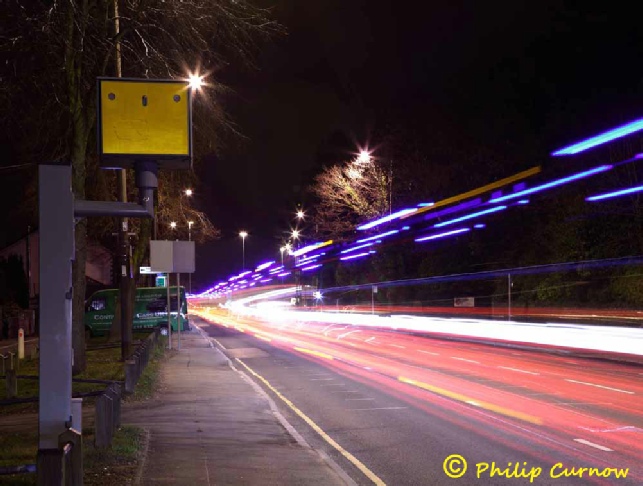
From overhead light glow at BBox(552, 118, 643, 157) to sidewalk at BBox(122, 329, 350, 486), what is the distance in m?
19.1

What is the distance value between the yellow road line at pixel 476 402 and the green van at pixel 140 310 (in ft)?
89.5

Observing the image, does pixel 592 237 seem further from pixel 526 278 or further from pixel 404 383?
pixel 404 383

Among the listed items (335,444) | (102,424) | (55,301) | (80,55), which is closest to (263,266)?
(80,55)

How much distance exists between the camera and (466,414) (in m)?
12.7

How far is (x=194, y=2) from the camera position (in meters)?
14.7

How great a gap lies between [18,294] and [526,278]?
119 feet

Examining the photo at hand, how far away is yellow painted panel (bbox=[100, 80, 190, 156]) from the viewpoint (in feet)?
23.0

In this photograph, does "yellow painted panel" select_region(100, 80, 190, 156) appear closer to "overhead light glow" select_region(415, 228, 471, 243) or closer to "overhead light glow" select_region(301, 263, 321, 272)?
"overhead light glow" select_region(415, 228, 471, 243)

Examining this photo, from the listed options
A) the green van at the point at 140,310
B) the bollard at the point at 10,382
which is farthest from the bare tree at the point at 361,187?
the bollard at the point at 10,382

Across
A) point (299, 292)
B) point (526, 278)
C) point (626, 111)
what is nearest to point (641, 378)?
point (626, 111)

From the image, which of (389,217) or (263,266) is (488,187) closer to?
(389,217)

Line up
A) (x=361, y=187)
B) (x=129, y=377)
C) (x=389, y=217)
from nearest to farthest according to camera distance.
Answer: (x=129, y=377)
(x=389, y=217)
(x=361, y=187)

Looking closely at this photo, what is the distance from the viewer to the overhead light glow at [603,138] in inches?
1097

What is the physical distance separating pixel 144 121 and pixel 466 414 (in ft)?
27.1
